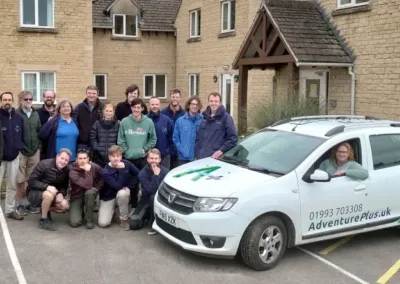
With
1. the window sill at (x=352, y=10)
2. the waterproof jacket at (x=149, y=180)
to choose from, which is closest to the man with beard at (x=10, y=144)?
the waterproof jacket at (x=149, y=180)

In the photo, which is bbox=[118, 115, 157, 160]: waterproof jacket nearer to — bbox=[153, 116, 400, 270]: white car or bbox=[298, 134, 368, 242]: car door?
bbox=[153, 116, 400, 270]: white car

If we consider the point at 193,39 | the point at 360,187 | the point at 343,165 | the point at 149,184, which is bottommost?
the point at 149,184

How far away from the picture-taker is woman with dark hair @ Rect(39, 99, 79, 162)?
306 inches

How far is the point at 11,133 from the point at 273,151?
383cm

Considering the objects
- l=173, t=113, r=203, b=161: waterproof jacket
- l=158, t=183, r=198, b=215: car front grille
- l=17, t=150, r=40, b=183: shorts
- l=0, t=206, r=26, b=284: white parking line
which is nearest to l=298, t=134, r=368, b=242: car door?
l=158, t=183, r=198, b=215: car front grille

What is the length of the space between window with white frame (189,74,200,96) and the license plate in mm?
16282

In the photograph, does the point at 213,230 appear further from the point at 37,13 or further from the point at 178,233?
the point at 37,13

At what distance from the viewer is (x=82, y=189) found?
24.5 ft

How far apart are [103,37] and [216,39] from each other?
5.82m

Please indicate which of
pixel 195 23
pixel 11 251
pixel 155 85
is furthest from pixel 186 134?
pixel 155 85

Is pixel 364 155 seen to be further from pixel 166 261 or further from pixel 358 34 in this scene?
pixel 358 34

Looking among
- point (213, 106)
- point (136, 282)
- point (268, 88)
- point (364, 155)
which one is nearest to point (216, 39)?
point (268, 88)

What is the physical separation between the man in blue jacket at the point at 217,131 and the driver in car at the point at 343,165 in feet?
5.55

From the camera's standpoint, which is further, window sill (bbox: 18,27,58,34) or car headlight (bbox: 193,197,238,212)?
window sill (bbox: 18,27,58,34)
